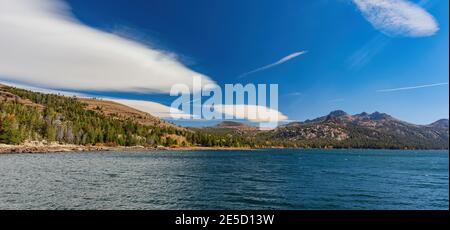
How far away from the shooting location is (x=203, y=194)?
58.3 metres

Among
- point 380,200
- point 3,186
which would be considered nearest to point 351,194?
point 380,200

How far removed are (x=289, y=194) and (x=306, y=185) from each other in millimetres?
14166

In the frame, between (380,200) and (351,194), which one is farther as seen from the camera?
(351,194)

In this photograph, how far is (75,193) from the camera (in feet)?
179
